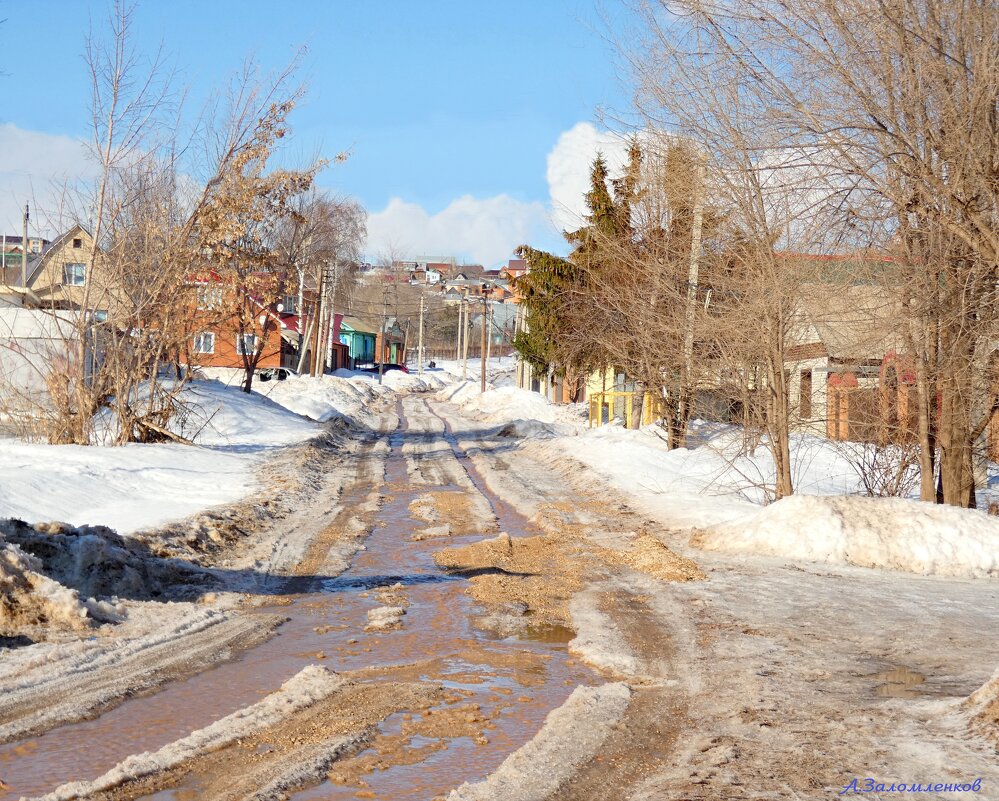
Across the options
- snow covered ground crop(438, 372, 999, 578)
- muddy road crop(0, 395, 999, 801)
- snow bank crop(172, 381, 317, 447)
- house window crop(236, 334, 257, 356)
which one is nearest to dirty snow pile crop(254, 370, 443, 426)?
house window crop(236, 334, 257, 356)

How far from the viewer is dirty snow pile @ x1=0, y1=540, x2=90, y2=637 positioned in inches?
281

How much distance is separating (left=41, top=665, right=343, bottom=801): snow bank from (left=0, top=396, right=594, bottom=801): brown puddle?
0.51 feet

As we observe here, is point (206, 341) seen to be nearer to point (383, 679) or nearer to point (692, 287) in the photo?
point (692, 287)

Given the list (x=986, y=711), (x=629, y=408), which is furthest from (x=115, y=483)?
(x=629, y=408)

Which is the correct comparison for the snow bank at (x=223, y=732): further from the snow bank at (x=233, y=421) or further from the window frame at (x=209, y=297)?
the window frame at (x=209, y=297)

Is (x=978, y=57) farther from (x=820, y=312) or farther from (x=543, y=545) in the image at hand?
(x=543, y=545)

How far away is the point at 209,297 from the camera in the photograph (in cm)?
2269

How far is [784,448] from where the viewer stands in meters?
14.8

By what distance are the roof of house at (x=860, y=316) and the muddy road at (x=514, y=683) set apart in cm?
306

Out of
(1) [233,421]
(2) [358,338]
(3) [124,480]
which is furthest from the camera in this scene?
(2) [358,338]

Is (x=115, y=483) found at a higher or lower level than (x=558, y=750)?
higher

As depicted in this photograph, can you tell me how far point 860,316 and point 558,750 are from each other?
8.72 meters

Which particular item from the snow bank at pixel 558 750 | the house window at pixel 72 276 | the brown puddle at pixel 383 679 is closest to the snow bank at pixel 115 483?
the house window at pixel 72 276

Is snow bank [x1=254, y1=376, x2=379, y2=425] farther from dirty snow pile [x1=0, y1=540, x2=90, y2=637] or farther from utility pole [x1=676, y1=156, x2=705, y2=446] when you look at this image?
dirty snow pile [x1=0, y1=540, x2=90, y2=637]
